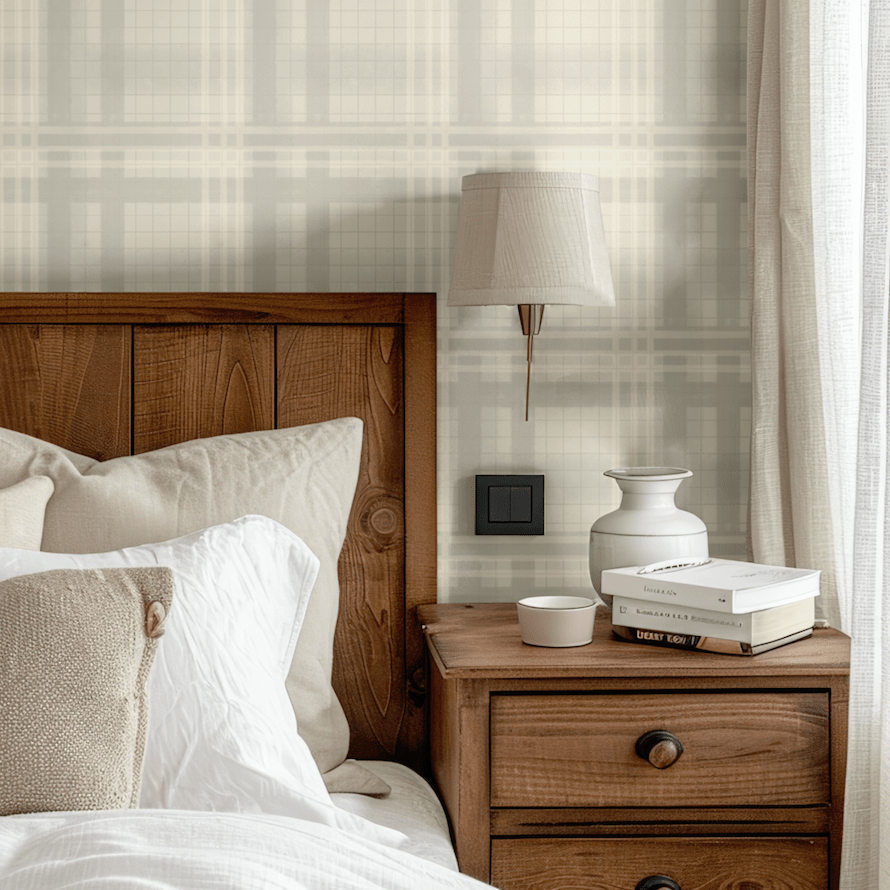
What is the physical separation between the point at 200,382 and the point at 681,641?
0.88m

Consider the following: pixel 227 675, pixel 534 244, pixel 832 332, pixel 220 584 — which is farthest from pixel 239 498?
pixel 832 332

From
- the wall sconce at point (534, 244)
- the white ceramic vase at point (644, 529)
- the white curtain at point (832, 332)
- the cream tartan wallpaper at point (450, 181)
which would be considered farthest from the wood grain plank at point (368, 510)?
the white curtain at point (832, 332)

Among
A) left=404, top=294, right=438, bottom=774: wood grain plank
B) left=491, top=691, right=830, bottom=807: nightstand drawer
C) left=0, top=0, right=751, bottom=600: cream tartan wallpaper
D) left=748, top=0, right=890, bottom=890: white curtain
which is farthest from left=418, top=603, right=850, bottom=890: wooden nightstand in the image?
left=0, top=0, right=751, bottom=600: cream tartan wallpaper

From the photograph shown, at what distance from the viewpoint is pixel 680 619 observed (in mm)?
1237

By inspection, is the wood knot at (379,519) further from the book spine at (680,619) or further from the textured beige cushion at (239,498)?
the book spine at (680,619)

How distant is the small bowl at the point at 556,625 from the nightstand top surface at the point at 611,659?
0.01 meters

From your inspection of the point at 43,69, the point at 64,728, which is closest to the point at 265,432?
the point at 64,728

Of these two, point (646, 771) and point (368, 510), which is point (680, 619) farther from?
point (368, 510)

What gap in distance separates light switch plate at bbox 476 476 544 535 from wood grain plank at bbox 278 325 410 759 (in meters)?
0.15

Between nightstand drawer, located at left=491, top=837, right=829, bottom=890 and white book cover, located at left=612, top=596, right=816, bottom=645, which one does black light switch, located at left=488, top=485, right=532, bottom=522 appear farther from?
nightstand drawer, located at left=491, top=837, right=829, bottom=890

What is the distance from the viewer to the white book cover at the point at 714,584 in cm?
119

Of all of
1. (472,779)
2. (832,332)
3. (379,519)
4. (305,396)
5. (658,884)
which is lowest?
(658,884)

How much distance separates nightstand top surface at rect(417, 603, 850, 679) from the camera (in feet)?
3.83

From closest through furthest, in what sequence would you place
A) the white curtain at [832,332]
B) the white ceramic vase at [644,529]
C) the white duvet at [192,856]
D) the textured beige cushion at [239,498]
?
the white duvet at [192,856] < the white curtain at [832,332] < the textured beige cushion at [239,498] < the white ceramic vase at [644,529]
